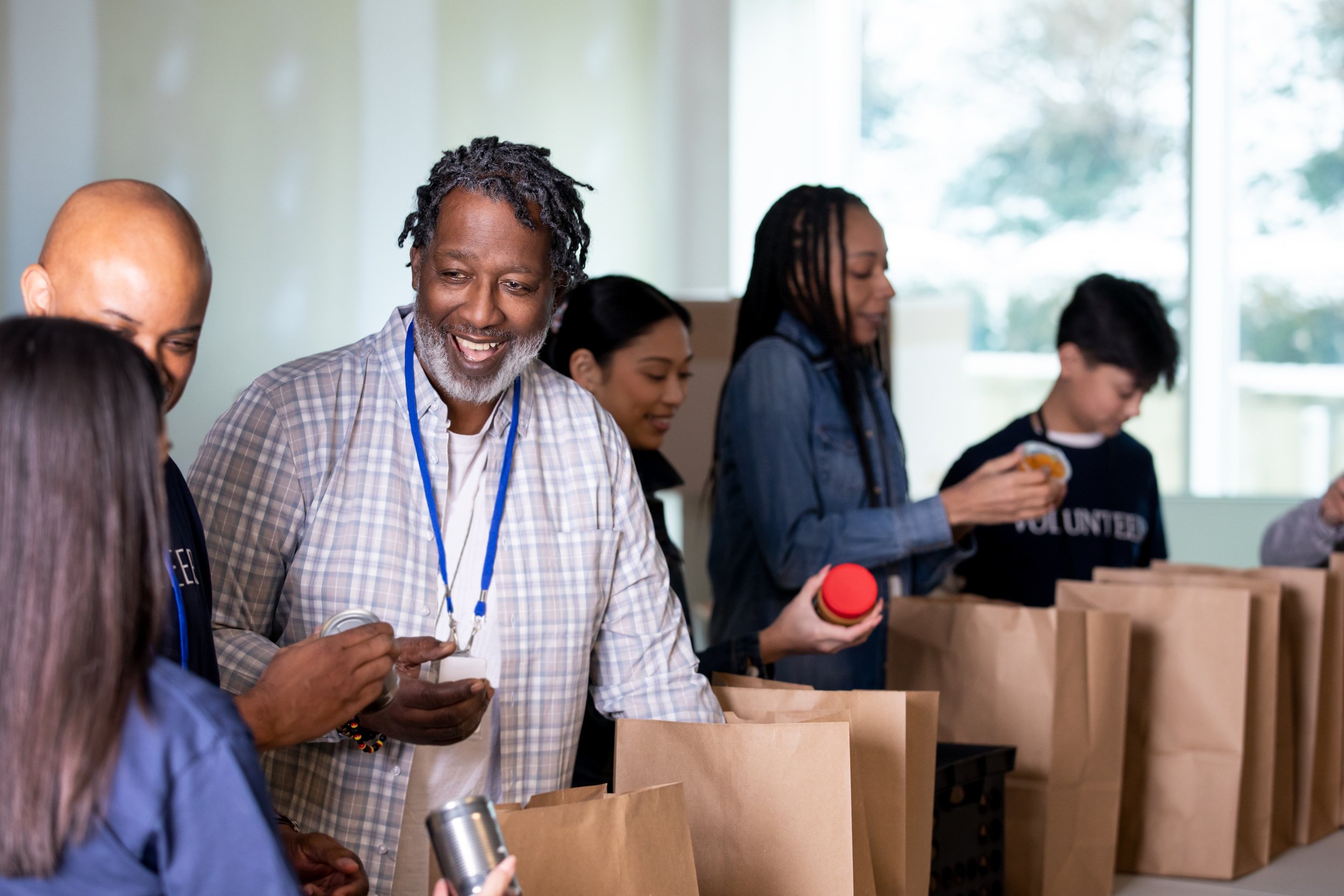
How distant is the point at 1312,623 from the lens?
2.05 metres

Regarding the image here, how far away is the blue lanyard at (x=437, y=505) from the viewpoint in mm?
1329

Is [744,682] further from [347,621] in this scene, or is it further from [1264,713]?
[1264,713]

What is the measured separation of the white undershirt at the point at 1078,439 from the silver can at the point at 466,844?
6.51 feet

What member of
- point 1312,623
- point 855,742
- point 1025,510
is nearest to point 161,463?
point 855,742

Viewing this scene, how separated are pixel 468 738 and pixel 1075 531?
1475 mm

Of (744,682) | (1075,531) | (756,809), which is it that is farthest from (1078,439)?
A: (756,809)

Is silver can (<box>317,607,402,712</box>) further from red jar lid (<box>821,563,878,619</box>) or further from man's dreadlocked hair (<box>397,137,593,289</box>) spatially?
red jar lid (<box>821,563,878,619</box>)

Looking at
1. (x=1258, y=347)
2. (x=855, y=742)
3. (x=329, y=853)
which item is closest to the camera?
(x=329, y=853)

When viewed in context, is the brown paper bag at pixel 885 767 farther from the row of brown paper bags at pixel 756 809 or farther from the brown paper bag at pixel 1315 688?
the brown paper bag at pixel 1315 688

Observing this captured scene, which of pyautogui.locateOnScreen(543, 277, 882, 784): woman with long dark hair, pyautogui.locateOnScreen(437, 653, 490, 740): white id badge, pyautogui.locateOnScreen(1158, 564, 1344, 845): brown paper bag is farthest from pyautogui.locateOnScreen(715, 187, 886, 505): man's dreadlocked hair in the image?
pyautogui.locateOnScreen(437, 653, 490, 740): white id badge

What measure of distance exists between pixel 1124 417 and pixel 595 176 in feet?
5.64

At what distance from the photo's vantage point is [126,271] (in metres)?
0.91

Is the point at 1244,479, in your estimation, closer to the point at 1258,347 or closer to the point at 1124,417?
the point at 1258,347

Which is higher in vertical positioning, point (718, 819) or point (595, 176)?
point (595, 176)
